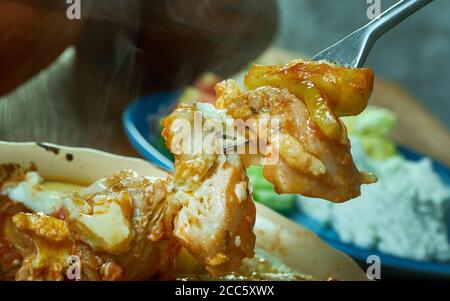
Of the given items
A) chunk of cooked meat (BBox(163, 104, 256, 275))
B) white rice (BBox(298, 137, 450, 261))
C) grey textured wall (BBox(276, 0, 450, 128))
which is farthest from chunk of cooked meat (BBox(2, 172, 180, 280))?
grey textured wall (BBox(276, 0, 450, 128))

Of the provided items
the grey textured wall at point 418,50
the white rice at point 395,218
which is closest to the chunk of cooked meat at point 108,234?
the white rice at point 395,218

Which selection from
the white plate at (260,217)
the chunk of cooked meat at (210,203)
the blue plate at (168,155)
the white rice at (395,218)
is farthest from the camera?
the white rice at (395,218)

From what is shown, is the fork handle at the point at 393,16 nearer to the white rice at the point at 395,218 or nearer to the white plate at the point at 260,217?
the white plate at the point at 260,217

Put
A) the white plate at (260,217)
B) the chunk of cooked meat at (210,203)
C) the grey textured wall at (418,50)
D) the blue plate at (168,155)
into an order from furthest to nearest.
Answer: the grey textured wall at (418,50) → the blue plate at (168,155) → the white plate at (260,217) → the chunk of cooked meat at (210,203)

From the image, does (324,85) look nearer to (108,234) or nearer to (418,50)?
(108,234)

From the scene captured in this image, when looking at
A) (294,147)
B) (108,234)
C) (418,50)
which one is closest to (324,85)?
(294,147)

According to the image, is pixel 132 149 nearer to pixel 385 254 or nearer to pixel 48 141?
pixel 48 141
